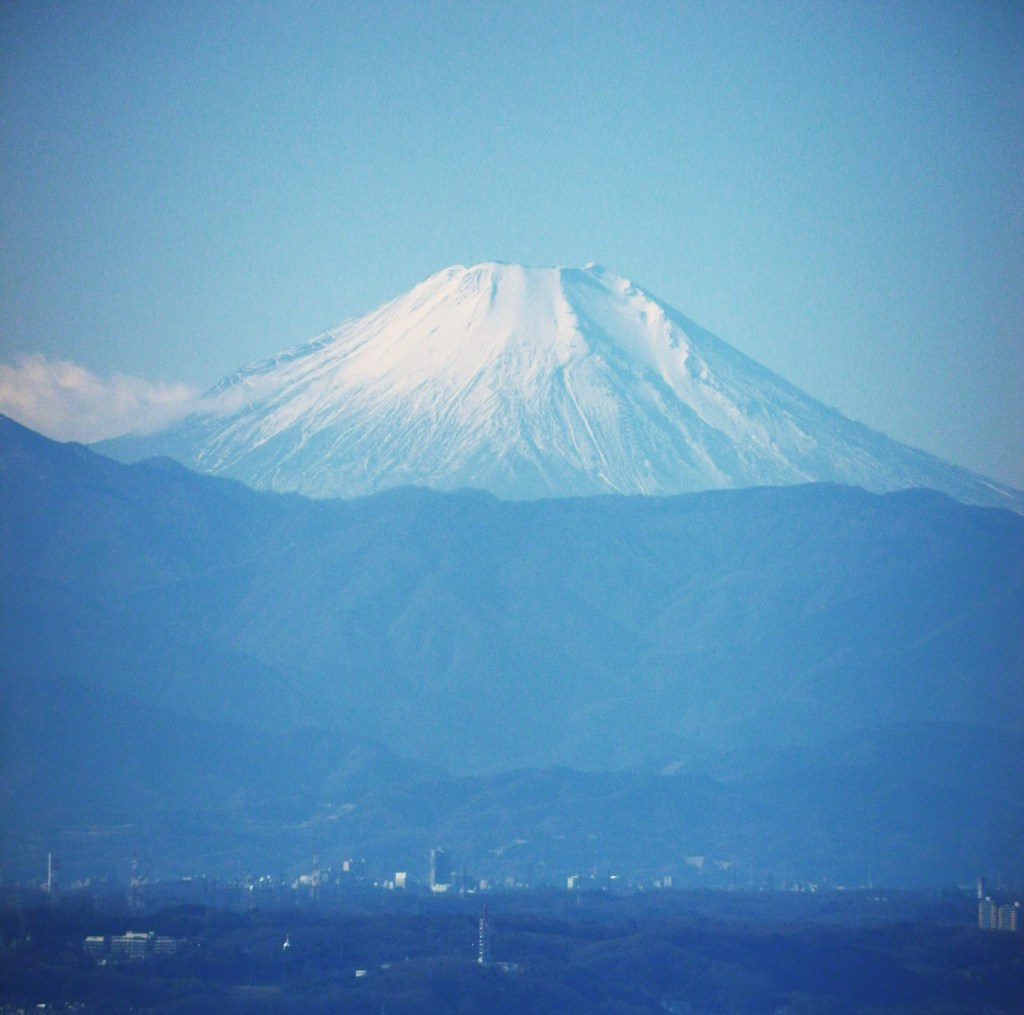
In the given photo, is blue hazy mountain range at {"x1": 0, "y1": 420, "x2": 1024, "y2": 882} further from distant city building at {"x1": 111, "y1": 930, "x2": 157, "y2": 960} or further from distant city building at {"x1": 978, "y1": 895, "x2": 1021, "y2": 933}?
distant city building at {"x1": 111, "y1": 930, "x2": 157, "y2": 960}

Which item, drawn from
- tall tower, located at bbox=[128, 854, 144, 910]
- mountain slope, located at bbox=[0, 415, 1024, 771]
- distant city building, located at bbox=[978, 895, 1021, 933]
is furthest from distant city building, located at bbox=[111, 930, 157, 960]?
mountain slope, located at bbox=[0, 415, 1024, 771]

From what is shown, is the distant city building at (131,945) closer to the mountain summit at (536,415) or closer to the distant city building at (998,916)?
the distant city building at (998,916)

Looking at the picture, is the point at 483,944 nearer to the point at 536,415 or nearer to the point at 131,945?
the point at 131,945

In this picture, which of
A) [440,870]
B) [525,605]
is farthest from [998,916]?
[525,605]

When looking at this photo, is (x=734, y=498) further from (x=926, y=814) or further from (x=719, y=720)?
(x=926, y=814)

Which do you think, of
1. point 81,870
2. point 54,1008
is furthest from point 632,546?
point 54,1008
